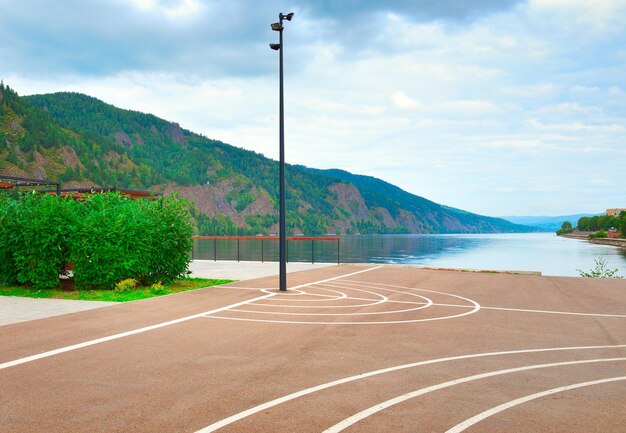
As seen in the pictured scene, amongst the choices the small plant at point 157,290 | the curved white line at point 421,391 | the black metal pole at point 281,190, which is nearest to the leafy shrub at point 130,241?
the small plant at point 157,290

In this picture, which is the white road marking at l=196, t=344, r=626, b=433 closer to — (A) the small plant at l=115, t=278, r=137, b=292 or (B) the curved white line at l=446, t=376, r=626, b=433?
(B) the curved white line at l=446, t=376, r=626, b=433

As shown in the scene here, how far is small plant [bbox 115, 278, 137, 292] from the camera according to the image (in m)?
13.9

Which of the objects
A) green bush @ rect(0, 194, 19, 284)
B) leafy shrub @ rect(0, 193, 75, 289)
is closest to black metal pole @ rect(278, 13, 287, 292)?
leafy shrub @ rect(0, 193, 75, 289)

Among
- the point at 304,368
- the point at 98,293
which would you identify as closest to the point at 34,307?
the point at 98,293

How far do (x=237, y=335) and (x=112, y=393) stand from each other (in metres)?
3.27

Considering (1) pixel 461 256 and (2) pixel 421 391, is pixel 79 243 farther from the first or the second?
(1) pixel 461 256

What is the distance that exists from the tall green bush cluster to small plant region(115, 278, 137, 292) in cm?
28

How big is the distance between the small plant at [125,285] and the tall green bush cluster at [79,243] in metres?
0.28

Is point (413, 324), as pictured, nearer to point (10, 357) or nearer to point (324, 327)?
point (324, 327)

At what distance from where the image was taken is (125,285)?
46.0 ft

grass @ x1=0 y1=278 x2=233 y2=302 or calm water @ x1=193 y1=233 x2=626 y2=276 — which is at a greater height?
grass @ x1=0 y1=278 x2=233 y2=302

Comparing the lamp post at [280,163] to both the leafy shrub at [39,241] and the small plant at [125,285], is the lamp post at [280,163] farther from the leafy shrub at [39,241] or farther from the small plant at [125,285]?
the leafy shrub at [39,241]

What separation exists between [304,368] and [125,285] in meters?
8.94

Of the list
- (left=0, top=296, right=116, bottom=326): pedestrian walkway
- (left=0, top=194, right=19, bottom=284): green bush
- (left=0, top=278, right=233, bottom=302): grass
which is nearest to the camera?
(left=0, top=296, right=116, bottom=326): pedestrian walkway
